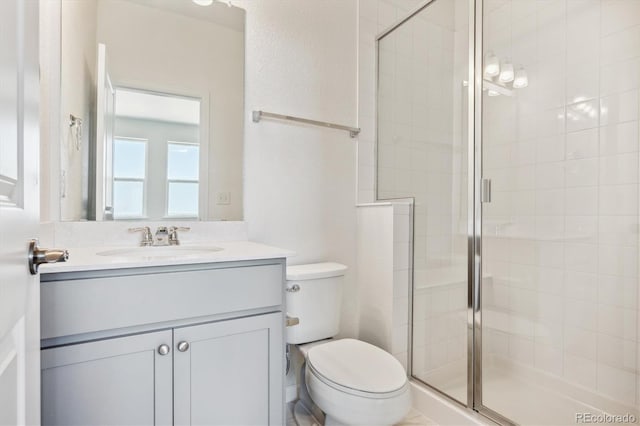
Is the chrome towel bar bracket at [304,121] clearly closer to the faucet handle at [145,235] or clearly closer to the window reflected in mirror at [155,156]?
the window reflected in mirror at [155,156]

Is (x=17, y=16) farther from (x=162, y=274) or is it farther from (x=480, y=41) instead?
(x=480, y=41)

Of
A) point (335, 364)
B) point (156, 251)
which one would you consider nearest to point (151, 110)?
point (156, 251)

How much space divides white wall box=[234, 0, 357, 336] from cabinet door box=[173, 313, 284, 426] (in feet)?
1.97

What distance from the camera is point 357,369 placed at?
1.37m

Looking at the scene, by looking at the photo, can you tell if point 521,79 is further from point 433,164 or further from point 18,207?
point 18,207

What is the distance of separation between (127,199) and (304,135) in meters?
0.90

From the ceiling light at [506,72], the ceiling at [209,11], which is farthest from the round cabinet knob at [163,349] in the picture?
the ceiling light at [506,72]

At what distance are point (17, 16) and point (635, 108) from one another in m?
2.00

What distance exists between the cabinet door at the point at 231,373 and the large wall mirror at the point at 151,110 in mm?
622

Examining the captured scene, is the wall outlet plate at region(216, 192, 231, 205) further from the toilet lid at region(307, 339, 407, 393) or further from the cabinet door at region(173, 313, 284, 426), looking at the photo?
the toilet lid at region(307, 339, 407, 393)

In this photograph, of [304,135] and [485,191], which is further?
[304,135]

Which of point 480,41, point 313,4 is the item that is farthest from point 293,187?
point 480,41

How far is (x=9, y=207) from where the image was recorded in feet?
1.48
